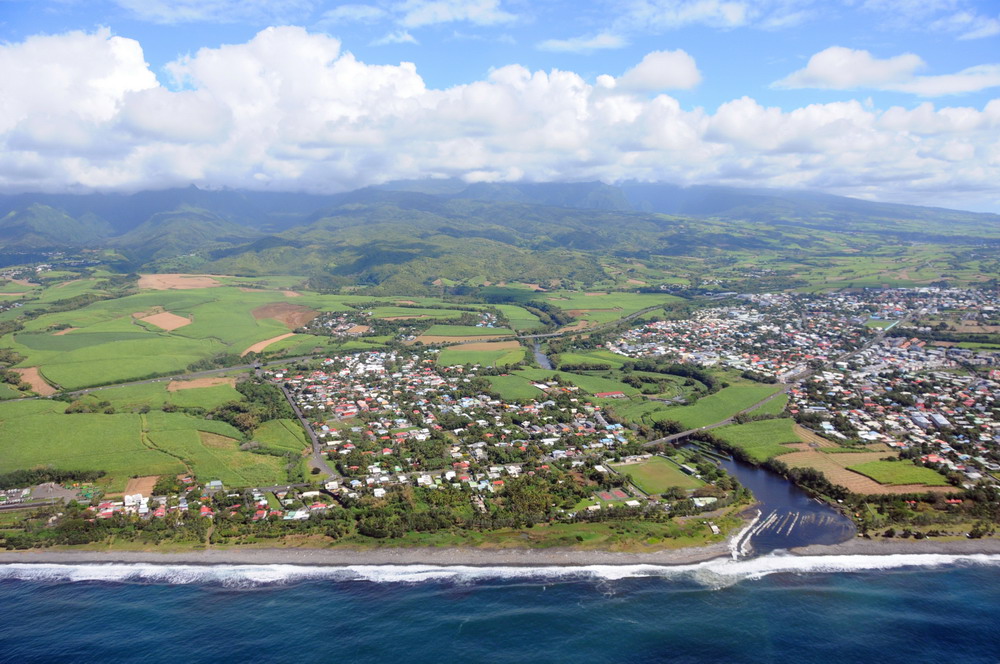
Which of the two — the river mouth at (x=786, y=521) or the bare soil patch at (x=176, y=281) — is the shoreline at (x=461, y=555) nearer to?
the river mouth at (x=786, y=521)

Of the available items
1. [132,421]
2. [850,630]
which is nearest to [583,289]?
[132,421]

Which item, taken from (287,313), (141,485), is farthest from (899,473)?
(287,313)

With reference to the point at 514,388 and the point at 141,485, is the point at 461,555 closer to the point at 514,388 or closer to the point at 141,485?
the point at 141,485

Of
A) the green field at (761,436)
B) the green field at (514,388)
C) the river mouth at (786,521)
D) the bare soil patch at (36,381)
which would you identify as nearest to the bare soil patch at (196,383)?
the bare soil patch at (36,381)

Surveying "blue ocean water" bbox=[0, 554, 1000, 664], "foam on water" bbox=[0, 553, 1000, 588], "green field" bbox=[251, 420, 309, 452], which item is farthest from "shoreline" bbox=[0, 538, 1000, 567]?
"green field" bbox=[251, 420, 309, 452]

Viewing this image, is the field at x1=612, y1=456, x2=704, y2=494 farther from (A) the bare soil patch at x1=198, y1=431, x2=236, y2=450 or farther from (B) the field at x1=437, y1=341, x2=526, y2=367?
(A) the bare soil patch at x1=198, y1=431, x2=236, y2=450

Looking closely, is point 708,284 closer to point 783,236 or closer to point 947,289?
point 947,289
